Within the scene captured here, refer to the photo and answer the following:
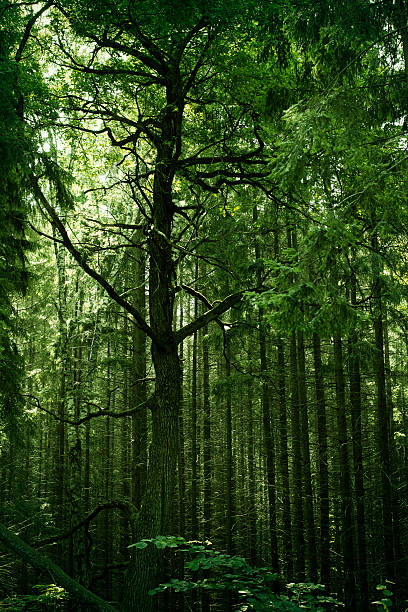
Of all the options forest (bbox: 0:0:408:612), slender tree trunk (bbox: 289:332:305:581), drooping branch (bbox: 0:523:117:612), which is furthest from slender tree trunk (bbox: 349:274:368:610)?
drooping branch (bbox: 0:523:117:612)

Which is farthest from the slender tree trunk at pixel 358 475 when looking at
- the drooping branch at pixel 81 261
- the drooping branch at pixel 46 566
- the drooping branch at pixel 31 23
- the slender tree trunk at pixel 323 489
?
the drooping branch at pixel 31 23

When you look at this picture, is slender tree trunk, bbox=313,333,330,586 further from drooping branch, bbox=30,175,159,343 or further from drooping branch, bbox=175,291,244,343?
drooping branch, bbox=30,175,159,343

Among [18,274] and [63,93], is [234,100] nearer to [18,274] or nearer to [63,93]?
[63,93]

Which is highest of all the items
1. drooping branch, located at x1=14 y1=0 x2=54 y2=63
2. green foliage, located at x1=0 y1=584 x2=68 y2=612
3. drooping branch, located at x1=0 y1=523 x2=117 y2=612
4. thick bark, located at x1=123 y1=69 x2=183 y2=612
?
drooping branch, located at x1=14 y1=0 x2=54 y2=63

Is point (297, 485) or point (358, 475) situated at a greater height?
point (358, 475)

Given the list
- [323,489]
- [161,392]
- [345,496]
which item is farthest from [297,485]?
[161,392]

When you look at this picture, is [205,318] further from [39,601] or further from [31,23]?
[31,23]

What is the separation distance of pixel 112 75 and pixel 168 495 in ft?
18.8

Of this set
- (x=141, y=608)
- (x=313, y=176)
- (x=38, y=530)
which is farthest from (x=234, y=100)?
(x=38, y=530)

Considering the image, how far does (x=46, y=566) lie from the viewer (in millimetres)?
4512

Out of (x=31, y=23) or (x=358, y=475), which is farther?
(x=358, y=475)

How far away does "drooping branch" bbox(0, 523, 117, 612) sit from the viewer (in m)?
4.38

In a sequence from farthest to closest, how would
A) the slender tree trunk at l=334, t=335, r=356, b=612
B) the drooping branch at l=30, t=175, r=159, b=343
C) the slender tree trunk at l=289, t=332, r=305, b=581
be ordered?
1. the slender tree trunk at l=289, t=332, r=305, b=581
2. the slender tree trunk at l=334, t=335, r=356, b=612
3. the drooping branch at l=30, t=175, r=159, b=343

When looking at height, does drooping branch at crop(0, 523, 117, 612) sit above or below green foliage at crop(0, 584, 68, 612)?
above
